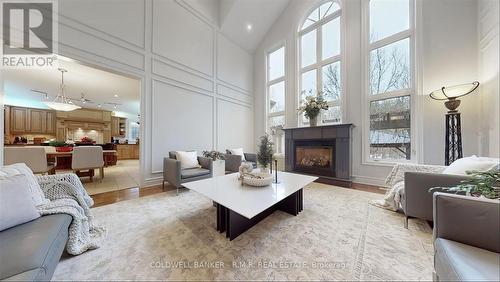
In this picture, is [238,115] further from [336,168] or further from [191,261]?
[191,261]

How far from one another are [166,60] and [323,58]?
154 inches

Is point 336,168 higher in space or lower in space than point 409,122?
lower

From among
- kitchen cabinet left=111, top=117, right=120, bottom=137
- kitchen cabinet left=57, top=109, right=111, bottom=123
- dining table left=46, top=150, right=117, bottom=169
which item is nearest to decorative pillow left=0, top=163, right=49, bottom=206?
dining table left=46, top=150, right=117, bottom=169

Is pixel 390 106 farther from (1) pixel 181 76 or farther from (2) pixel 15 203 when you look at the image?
(2) pixel 15 203

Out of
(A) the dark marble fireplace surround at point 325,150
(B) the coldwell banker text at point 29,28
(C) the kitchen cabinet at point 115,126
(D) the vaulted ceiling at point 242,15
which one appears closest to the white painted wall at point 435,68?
(A) the dark marble fireplace surround at point 325,150

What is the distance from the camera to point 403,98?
132 inches

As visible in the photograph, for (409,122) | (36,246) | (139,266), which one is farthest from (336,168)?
(36,246)

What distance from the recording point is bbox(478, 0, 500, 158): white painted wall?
2.32m

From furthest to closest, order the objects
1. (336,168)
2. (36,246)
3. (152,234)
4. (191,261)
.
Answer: (336,168), (152,234), (191,261), (36,246)

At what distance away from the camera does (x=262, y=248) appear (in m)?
1.52

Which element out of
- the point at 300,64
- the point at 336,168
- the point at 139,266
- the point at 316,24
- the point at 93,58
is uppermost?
the point at 316,24

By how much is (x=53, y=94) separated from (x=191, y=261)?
28.2ft

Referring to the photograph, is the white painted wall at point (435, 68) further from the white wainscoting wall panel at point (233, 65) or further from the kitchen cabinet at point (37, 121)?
the kitchen cabinet at point (37, 121)

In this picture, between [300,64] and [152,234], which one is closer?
[152,234]
